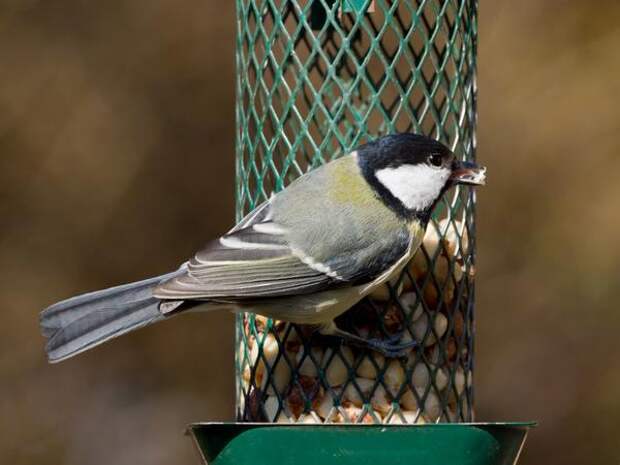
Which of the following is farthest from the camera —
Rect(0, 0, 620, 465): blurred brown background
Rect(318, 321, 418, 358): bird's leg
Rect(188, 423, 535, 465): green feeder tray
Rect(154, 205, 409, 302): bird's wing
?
Rect(0, 0, 620, 465): blurred brown background

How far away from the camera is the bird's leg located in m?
3.18

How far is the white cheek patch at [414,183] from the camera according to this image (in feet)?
10.1

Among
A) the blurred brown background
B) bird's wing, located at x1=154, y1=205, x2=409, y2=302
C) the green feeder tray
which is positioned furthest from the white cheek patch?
the blurred brown background

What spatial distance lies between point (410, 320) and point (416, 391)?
176 mm

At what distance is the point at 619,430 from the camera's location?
5.40 metres

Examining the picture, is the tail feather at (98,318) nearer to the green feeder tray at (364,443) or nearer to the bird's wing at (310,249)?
the bird's wing at (310,249)

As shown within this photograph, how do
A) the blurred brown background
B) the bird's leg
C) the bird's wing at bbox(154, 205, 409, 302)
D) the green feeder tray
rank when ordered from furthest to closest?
the blurred brown background
the bird's leg
the bird's wing at bbox(154, 205, 409, 302)
the green feeder tray

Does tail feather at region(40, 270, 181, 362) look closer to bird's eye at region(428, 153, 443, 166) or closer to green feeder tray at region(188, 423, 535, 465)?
green feeder tray at region(188, 423, 535, 465)

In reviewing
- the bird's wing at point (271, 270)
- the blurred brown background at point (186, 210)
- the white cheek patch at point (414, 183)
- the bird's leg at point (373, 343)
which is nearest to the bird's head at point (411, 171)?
the white cheek patch at point (414, 183)

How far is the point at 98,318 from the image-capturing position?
3.09 meters

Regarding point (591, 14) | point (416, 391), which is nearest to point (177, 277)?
point (416, 391)

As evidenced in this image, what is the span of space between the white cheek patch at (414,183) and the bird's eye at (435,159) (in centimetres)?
1

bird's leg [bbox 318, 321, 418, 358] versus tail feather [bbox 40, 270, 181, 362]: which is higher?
tail feather [bbox 40, 270, 181, 362]

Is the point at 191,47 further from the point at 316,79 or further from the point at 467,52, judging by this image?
the point at 467,52
